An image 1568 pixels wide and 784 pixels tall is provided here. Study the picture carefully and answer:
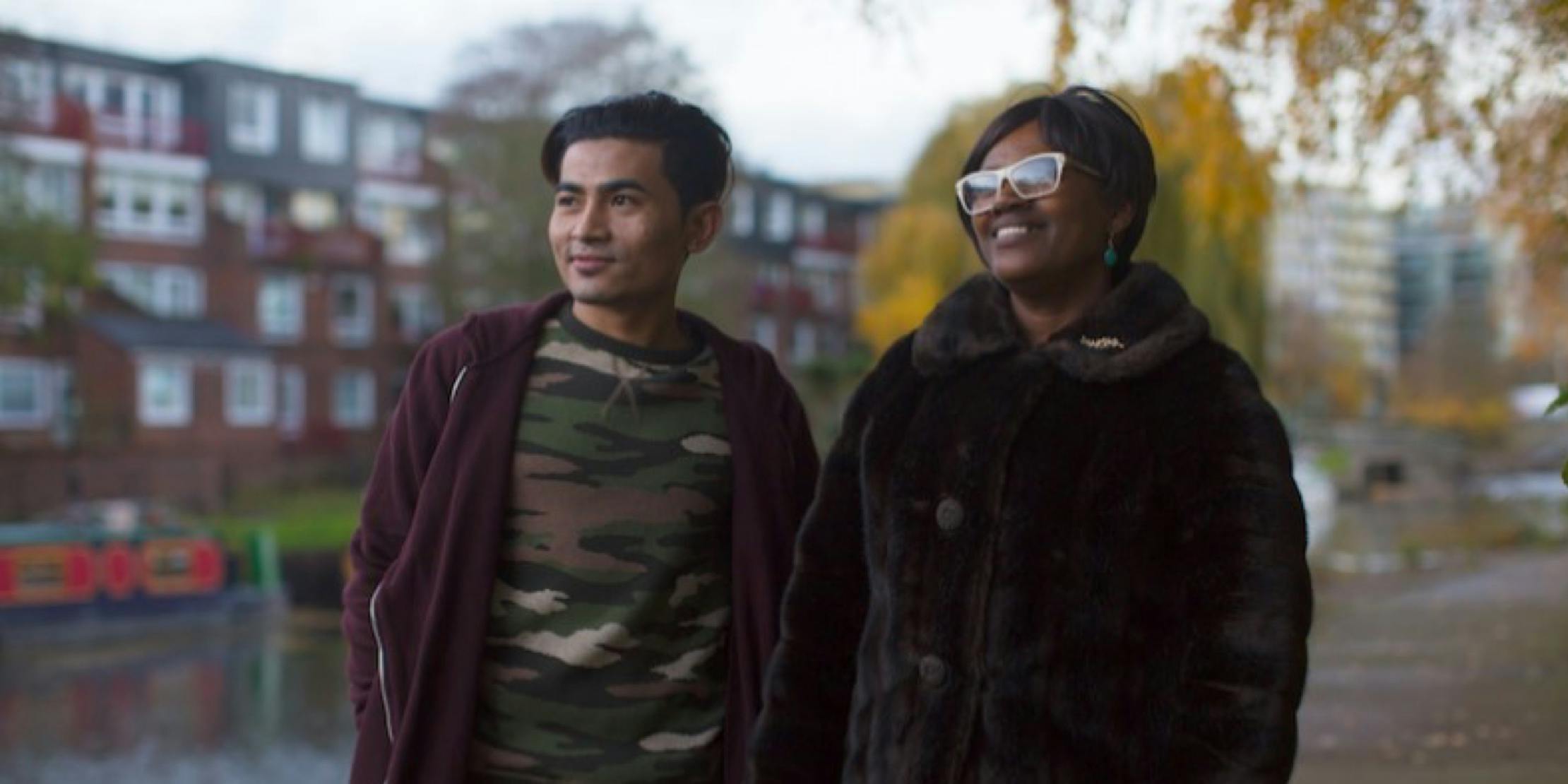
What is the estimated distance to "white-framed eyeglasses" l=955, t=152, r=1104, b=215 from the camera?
2934 mm

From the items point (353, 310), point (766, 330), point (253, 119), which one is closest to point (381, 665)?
point (253, 119)

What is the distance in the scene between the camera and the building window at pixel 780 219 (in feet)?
240

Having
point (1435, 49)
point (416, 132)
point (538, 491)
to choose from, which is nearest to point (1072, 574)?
point (538, 491)

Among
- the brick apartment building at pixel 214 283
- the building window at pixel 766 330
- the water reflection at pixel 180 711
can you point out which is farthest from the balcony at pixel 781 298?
the water reflection at pixel 180 711

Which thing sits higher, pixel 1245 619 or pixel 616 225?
pixel 616 225

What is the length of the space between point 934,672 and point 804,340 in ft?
226

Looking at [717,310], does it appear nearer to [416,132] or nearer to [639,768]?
[416,132]

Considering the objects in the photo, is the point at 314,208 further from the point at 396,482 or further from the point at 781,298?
the point at 396,482

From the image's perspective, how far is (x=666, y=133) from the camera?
3.48 metres

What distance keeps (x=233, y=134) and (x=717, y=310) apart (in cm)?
1381

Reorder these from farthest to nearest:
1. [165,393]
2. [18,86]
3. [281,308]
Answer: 1. [281,308]
2. [165,393]
3. [18,86]

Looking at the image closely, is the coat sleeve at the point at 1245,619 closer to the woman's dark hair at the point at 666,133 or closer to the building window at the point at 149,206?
the woman's dark hair at the point at 666,133

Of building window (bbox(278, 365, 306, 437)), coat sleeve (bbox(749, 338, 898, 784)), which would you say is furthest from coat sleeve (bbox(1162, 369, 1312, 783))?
building window (bbox(278, 365, 306, 437))

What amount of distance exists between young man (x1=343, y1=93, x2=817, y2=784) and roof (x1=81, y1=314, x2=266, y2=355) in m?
43.4
